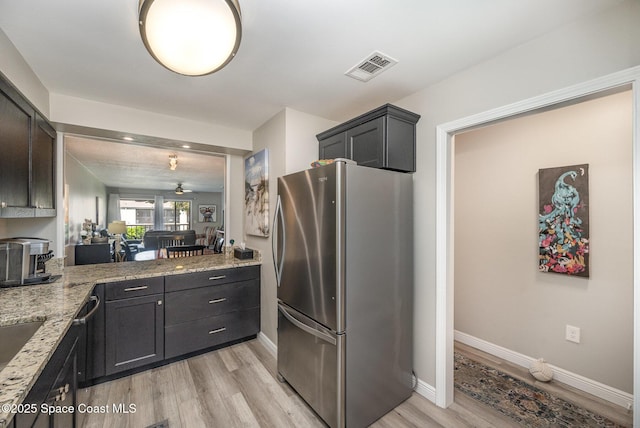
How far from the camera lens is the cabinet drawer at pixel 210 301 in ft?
8.20

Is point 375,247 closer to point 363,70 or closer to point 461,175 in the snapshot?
point 363,70

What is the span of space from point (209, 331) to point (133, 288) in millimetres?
803

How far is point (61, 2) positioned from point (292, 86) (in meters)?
1.32

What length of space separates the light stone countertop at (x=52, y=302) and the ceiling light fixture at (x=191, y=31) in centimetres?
122

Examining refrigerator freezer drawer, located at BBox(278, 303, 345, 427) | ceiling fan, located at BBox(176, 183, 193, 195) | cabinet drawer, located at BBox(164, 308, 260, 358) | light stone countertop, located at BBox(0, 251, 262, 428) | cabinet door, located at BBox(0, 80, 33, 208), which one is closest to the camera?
light stone countertop, located at BBox(0, 251, 262, 428)

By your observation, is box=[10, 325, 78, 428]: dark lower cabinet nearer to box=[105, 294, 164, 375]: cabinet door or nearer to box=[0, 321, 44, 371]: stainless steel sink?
box=[0, 321, 44, 371]: stainless steel sink

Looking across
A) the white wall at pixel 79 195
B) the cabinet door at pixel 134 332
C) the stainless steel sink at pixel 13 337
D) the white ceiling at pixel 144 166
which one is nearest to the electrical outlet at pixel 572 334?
the cabinet door at pixel 134 332

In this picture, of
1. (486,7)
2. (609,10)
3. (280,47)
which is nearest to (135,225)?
(280,47)

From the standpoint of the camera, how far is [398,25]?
145cm

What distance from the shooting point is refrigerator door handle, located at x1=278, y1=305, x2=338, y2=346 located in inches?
68.2

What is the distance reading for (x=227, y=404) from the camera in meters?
1.99

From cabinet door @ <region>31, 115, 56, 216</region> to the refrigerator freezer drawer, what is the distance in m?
1.95

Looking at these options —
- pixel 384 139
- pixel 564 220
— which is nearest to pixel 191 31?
pixel 384 139

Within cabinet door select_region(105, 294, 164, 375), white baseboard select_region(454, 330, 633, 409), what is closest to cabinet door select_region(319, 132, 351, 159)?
cabinet door select_region(105, 294, 164, 375)
